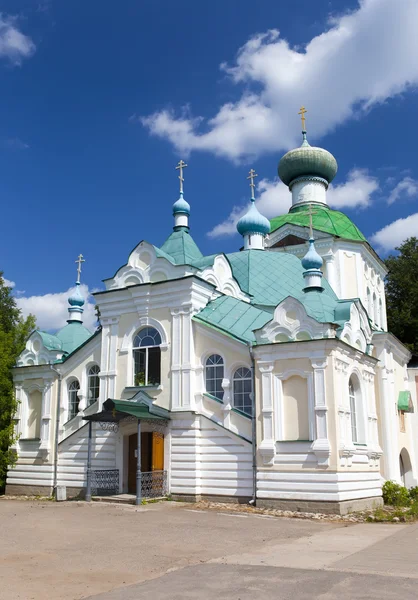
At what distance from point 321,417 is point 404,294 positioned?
1895cm

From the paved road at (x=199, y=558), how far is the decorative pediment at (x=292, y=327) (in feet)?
13.1

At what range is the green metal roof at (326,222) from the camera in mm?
21734

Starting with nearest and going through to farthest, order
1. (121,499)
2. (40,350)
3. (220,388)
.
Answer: (121,499)
(220,388)
(40,350)

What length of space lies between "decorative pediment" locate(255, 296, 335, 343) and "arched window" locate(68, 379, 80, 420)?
6.45m

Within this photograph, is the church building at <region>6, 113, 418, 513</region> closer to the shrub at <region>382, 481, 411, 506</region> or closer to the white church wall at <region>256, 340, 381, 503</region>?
the white church wall at <region>256, 340, 381, 503</region>

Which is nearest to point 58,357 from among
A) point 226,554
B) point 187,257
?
point 187,257

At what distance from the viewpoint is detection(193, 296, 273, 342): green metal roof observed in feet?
51.5

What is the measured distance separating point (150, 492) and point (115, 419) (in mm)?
1986

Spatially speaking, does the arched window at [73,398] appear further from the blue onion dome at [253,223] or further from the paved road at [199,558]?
the blue onion dome at [253,223]

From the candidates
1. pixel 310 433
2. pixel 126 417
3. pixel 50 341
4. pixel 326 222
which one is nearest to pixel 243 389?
pixel 310 433

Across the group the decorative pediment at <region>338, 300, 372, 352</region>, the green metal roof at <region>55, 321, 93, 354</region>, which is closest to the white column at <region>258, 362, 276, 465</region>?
the decorative pediment at <region>338, 300, 372, 352</region>

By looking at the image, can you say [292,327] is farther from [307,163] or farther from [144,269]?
[307,163]

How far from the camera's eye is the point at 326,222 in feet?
72.3

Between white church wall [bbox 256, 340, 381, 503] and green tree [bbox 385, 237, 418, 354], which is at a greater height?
green tree [bbox 385, 237, 418, 354]
